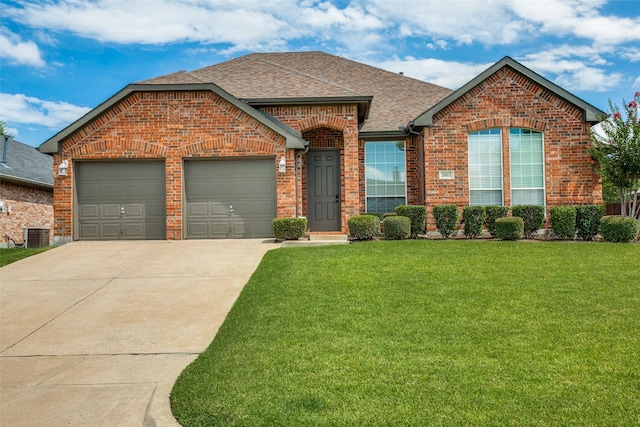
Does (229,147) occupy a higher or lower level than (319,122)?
lower

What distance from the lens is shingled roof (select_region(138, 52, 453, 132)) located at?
15.8 m

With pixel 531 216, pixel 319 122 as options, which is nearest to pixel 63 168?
pixel 319 122

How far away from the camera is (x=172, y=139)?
14.6m

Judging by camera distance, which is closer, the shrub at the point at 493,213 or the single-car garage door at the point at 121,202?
the shrub at the point at 493,213

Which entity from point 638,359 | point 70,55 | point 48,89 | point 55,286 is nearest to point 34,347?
point 55,286

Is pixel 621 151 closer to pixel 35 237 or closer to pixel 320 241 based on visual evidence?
pixel 320 241

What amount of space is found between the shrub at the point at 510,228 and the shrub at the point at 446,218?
1173 millimetres

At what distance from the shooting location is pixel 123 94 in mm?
14609

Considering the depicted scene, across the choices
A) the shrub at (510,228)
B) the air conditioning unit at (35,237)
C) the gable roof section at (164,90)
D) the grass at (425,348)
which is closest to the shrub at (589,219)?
the shrub at (510,228)

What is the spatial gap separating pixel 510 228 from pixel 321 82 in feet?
25.7

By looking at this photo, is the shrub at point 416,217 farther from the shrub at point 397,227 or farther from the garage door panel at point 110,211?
the garage door panel at point 110,211

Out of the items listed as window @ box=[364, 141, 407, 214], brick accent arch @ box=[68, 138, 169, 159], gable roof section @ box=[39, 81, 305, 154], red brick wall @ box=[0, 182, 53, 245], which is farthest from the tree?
red brick wall @ box=[0, 182, 53, 245]

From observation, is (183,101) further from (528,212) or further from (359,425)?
(359,425)

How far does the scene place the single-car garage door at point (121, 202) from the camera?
14.8 meters
